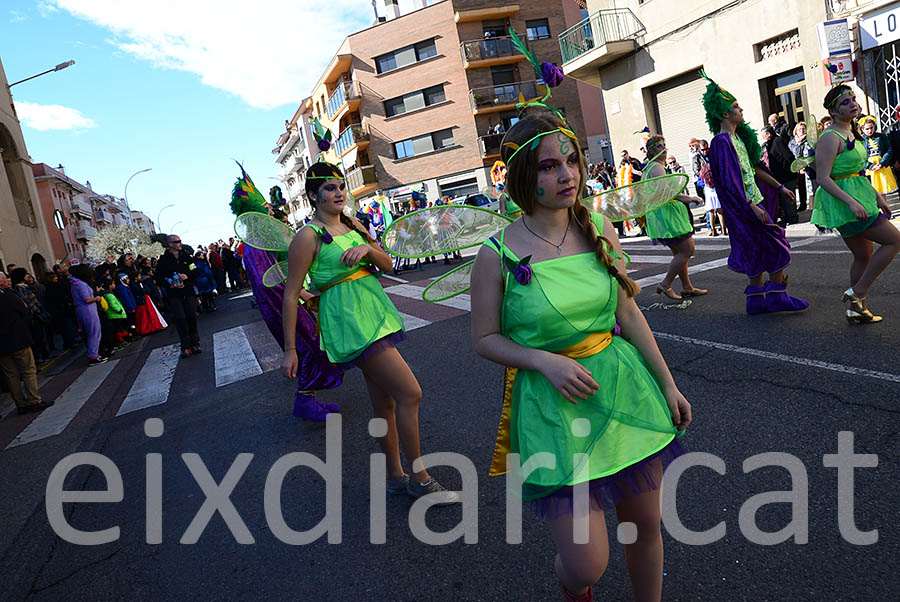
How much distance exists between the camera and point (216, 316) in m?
15.6

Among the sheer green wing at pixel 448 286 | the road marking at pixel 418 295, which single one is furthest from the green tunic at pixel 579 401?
the road marking at pixel 418 295

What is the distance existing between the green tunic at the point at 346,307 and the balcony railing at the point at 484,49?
1520 inches

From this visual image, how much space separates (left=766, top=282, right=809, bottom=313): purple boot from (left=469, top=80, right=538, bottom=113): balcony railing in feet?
117

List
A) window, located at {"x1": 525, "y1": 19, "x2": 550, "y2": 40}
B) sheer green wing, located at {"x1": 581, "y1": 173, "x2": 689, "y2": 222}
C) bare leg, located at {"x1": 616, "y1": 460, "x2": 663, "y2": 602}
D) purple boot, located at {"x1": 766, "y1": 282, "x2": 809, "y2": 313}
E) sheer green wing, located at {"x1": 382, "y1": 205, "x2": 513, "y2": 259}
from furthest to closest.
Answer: window, located at {"x1": 525, "y1": 19, "x2": 550, "y2": 40} → purple boot, located at {"x1": 766, "y1": 282, "x2": 809, "y2": 313} → sheer green wing, located at {"x1": 581, "y1": 173, "x2": 689, "y2": 222} → sheer green wing, located at {"x1": 382, "y1": 205, "x2": 513, "y2": 259} → bare leg, located at {"x1": 616, "y1": 460, "x2": 663, "y2": 602}

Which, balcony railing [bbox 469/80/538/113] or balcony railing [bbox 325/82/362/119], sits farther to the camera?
balcony railing [bbox 325/82/362/119]

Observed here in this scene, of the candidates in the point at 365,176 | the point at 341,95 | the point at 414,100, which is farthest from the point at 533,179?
the point at 341,95

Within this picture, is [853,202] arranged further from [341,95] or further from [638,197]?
[341,95]

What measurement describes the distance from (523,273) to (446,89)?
40.8 m

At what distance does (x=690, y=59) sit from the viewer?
17.4 metres

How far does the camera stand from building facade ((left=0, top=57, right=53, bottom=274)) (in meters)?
21.8

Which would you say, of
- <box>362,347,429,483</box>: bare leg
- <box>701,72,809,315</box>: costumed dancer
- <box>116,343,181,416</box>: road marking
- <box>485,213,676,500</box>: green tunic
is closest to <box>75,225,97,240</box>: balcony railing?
<box>116,343,181,416</box>: road marking

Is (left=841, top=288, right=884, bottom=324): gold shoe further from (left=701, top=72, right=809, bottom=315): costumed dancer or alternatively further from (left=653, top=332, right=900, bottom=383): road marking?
(left=653, top=332, right=900, bottom=383): road marking

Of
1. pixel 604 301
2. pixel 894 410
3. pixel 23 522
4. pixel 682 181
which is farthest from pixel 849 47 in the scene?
pixel 23 522

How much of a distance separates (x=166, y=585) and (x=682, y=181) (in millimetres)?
2941
